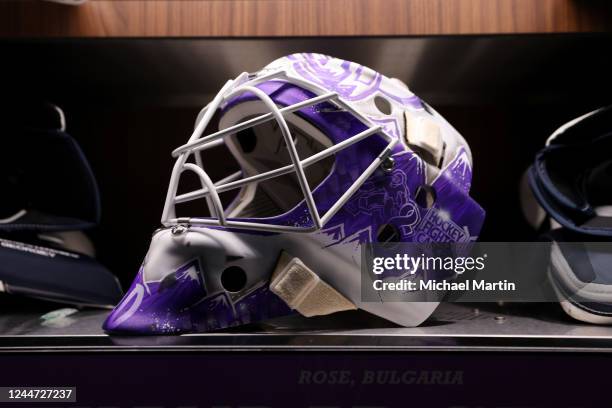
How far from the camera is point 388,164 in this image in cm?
57

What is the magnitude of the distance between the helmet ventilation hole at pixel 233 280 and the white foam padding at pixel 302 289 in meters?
A: 0.04

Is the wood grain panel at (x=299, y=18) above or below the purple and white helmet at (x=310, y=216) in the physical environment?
above

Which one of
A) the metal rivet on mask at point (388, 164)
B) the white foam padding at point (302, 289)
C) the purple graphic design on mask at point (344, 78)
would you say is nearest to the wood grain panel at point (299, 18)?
the purple graphic design on mask at point (344, 78)

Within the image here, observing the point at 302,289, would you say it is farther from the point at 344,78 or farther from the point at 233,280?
the point at 344,78

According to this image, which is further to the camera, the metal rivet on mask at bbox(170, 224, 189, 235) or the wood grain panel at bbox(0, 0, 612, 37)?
the wood grain panel at bbox(0, 0, 612, 37)

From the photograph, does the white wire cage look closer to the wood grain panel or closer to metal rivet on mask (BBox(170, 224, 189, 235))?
metal rivet on mask (BBox(170, 224, 189, 235))

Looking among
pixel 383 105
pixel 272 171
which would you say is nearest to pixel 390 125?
pixel 383 105

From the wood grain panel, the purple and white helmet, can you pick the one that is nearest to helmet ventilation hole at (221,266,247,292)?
the purple and white helmet

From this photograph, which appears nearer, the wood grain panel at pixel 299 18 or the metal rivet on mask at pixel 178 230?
the metal rivet on mask at pixel 178 230

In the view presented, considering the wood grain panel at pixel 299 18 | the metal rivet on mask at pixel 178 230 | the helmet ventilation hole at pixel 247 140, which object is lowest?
the metal rivet on mask at pixel 178 230

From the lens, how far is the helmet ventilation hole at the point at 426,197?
24.1 inches

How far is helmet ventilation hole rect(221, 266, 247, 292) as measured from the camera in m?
0.57

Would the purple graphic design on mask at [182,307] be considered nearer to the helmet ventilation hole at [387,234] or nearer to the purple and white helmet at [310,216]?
the purple and white helmet at [310,216]

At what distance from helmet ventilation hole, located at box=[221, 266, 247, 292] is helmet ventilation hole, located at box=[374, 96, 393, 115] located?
0.86ft
